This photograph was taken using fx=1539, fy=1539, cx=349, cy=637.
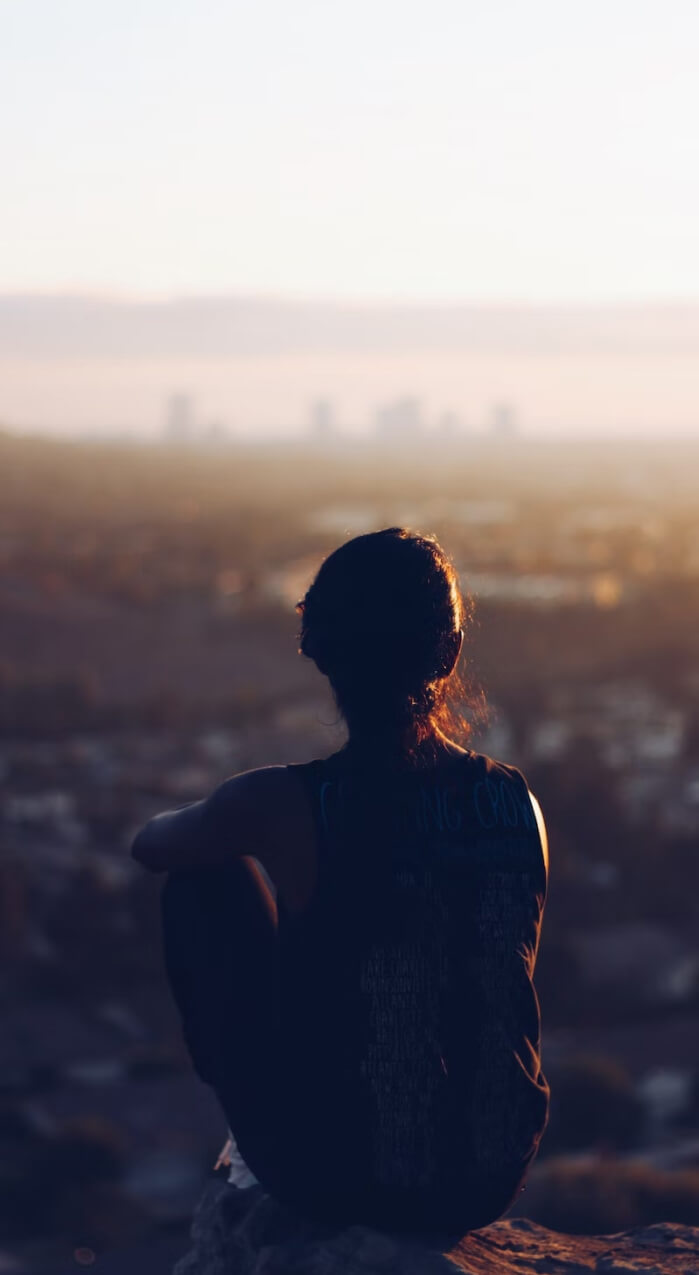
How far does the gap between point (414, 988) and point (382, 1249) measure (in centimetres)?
48

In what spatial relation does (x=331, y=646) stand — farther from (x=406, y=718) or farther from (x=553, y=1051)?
(x=553, y=1051)

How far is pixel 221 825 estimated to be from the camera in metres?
2.55

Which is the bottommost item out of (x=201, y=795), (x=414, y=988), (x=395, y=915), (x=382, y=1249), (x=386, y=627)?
(x=382, y=1249)

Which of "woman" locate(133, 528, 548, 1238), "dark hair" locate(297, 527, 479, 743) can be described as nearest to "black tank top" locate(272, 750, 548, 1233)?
"woman" locate(133, 528, 548, 1238)

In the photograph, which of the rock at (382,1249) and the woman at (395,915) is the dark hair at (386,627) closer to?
the woman at (395,915)

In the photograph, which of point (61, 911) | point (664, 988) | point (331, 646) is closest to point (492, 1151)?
point (331, 646)

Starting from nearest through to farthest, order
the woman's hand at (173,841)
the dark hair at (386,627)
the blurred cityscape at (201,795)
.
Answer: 1. the dark hair at (386,627)
2. the woman's hand at (173,841)
3. the blurred cityscape at (201,795)

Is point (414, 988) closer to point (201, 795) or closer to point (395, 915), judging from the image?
point (395, 915)

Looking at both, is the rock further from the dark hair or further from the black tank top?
the dark hair

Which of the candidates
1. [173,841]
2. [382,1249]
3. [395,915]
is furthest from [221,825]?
[382,1249]

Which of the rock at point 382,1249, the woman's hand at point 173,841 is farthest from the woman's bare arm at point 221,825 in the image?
the rock at point 382,1249

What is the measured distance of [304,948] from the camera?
8.41 feet

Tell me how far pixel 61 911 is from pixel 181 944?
743 cm

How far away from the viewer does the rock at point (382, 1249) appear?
2.65m
